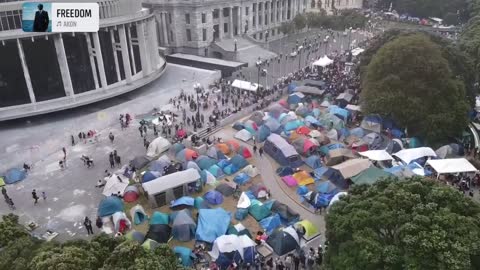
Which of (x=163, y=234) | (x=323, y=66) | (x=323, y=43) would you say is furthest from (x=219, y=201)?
(x=323, y=43)

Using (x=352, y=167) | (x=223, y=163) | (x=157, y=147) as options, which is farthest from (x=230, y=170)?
(x=352, y=167)

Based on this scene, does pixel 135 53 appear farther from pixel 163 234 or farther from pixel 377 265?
pixel 377 265

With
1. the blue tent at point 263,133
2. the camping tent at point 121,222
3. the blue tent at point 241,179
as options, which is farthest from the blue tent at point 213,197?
the blue tent at point 263,133

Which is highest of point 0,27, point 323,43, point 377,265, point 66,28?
point 66,28

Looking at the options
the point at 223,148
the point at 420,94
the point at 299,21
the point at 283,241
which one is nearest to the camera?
the point at 283,241

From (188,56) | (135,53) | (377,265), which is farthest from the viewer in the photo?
(188,56)

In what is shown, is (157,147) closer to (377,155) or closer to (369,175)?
(369,175)
